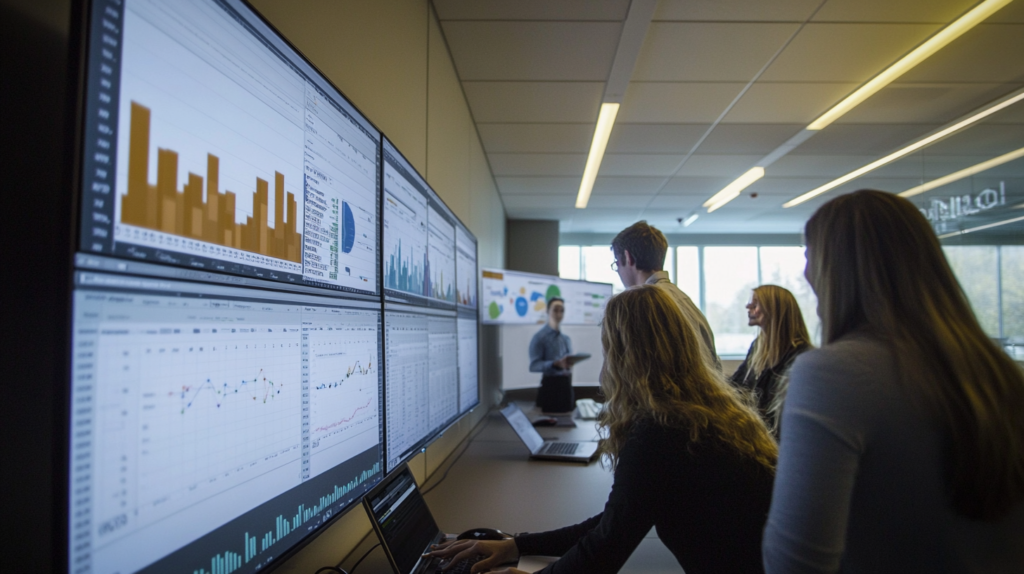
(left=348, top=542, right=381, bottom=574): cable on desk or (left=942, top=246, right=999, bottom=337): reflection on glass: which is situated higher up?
(left=942, top=246, right=999, bottom=337): reflection on glass

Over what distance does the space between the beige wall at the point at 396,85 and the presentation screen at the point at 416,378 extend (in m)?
0.19

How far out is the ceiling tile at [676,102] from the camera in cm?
279

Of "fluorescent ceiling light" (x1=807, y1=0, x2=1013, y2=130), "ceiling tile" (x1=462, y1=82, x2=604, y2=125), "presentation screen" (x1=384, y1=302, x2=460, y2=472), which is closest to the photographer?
"presentation screen" (x1=384, y1=302, x2=460, y2=472)

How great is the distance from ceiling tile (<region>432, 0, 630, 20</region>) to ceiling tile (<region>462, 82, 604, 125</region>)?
1.92ft

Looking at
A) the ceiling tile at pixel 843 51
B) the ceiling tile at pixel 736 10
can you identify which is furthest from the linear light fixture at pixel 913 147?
the ceiling tile at pixel 736 10

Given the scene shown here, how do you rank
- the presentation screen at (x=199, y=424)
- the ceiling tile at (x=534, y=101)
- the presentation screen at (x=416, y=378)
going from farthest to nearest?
the ceiling tile at (x=534, y=101) < the presentation screen at (x=416, y=378) < the presentation screen at (x=199, y=424)

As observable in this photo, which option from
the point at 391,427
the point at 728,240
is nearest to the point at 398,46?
the point at 391,427

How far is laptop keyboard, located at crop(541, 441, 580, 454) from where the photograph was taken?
2.14 meters

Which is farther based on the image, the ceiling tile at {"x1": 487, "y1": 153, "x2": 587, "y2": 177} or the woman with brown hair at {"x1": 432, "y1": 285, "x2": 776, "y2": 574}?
the ceiling tile at {"x1": 487, "y1": 153, "x2": 587, "y2": 177}

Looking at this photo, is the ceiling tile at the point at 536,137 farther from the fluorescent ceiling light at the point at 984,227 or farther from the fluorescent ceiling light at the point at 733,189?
the fluorescent ceiling light at the point at 984,227

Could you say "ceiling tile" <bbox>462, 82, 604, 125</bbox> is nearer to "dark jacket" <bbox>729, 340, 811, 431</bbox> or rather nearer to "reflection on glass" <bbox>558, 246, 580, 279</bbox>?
"dark jacket" <bbox>729, 340, 811, 431</bbox>

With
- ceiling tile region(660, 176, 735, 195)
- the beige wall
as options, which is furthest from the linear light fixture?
the beige wall

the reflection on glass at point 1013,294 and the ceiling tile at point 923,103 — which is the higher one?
the ceiling tile at point 923,103

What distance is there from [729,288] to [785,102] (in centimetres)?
459
